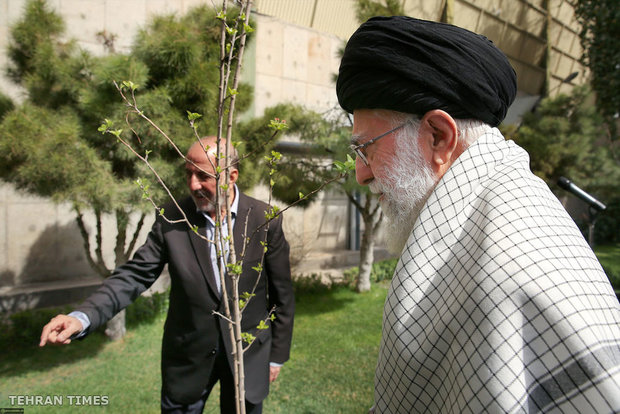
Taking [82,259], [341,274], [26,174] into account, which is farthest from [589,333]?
[341,274]

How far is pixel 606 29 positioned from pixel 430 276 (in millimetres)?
14509

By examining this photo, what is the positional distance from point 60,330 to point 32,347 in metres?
3.58

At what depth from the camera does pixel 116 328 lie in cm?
457

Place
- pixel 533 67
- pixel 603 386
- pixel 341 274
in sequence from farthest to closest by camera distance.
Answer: pixel 533 67 → pixel 341 274 → pixel 603 386

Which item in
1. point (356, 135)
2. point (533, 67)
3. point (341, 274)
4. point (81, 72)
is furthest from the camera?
point (533, 67)

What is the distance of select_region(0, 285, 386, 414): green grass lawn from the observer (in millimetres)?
3455

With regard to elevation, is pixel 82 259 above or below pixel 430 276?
below

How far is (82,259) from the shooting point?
5.83m

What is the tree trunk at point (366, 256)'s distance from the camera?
21.3 ft

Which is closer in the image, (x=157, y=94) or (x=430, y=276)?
(x=430, y=276)

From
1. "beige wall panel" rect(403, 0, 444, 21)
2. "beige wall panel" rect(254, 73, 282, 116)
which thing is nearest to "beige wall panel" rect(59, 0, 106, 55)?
"beige wall panel" rect(254, 73, 282, 116)

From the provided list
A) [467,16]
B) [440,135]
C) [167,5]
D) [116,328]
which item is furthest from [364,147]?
[467,16]

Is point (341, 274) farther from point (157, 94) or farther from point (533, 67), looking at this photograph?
point (533, 67)

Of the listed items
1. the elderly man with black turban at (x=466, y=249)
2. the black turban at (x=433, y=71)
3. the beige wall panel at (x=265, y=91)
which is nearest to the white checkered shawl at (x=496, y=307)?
the elderly man with black turban at (x=466, y=249)
